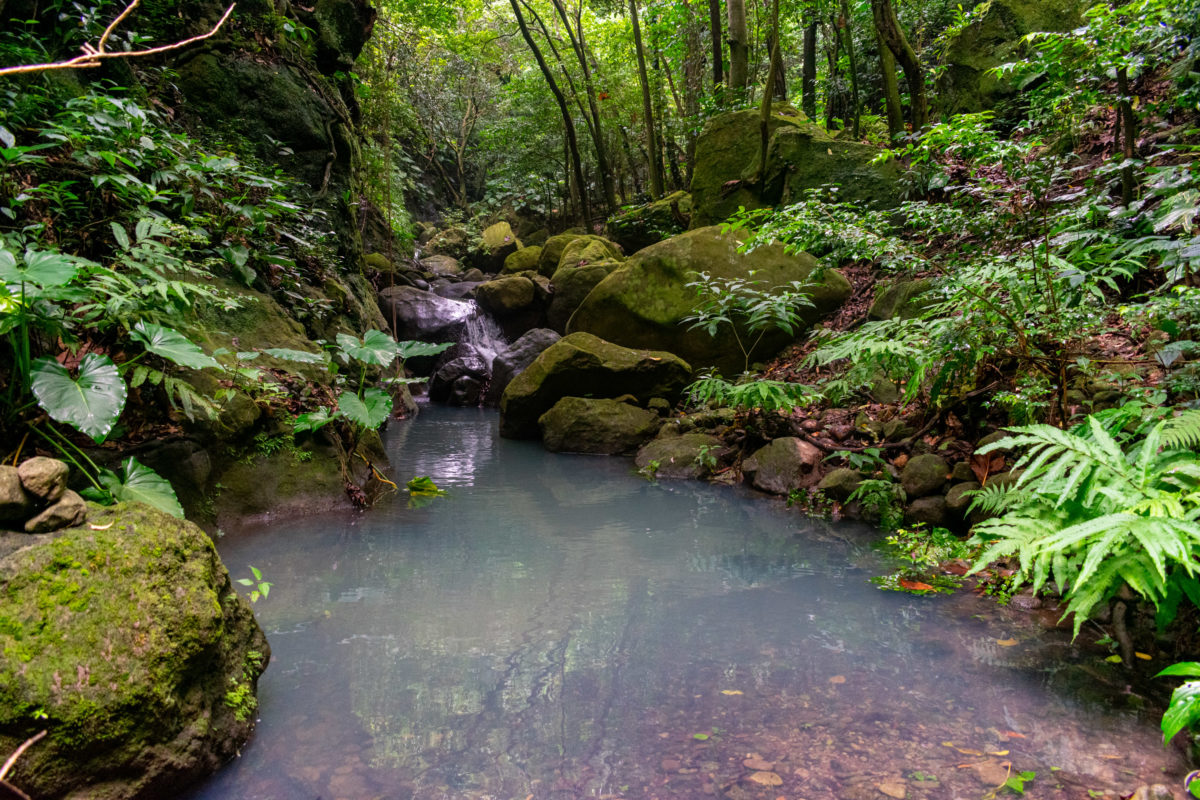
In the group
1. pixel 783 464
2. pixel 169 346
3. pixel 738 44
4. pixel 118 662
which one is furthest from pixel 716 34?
pixel 118 662

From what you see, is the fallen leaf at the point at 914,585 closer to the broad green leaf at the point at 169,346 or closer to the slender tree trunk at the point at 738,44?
the broad green leaf at the point at 169,346

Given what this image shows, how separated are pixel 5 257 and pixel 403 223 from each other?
42.2 feet

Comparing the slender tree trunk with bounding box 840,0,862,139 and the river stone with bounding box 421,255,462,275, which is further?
the river stone with bounding box 421,255,462,275

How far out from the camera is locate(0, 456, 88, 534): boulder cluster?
189 centimetres

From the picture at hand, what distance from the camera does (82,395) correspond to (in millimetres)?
2494

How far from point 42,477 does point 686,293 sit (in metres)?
7.43

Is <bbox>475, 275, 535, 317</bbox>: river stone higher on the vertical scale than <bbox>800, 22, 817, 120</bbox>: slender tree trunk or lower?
lower

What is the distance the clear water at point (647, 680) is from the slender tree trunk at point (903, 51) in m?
6.69

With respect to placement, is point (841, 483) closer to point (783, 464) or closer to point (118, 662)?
point (783, 464)

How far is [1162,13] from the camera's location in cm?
336

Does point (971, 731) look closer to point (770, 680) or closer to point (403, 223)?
point (770, 680)

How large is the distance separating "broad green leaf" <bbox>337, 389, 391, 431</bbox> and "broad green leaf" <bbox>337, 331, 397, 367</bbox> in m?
0.26

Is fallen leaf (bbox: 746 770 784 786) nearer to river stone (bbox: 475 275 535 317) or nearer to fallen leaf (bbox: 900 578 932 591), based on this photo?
fallen leaf (bbox: 900 578 932 591)

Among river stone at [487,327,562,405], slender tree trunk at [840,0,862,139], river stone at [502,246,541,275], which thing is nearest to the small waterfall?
river stone at [487,327,562,405]
